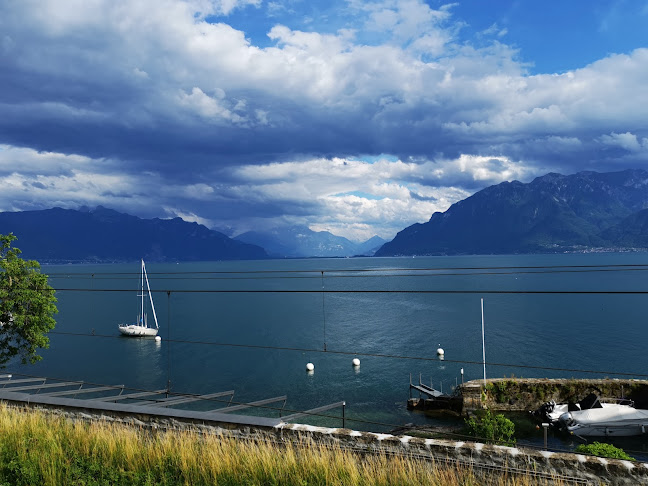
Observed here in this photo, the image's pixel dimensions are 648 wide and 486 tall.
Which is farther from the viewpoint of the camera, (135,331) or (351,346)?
→ (135,331)

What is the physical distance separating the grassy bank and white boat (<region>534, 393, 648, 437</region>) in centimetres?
2675

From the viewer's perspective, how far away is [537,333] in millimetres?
62000

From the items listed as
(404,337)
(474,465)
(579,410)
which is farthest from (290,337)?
(474,465)

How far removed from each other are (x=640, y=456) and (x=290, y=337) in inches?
1799

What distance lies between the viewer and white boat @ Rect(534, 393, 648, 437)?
1130 inches

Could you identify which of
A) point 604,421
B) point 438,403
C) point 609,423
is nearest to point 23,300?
point 438,403

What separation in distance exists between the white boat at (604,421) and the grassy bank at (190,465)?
26.8 metres

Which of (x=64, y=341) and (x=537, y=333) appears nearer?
(x=537, y=333)

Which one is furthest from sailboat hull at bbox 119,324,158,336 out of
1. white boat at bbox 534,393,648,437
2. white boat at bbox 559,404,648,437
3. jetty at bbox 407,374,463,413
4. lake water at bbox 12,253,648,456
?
white boat at bbox 559,404,648,437

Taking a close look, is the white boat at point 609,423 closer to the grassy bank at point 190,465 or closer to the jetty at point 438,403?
the jetty at point 438,403

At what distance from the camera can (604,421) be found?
1130 inches

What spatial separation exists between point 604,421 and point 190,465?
1210 inches

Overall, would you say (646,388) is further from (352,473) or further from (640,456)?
(352,473)

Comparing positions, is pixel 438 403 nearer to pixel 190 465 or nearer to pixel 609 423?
pixel 609 423
